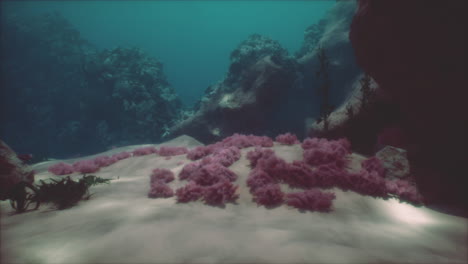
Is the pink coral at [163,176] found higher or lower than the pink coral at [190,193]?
higher

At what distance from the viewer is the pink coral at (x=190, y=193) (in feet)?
12.6

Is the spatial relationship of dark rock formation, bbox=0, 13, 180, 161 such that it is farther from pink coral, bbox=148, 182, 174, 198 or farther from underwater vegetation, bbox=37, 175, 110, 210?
pink coral, bbox=148, 182, 174, 198

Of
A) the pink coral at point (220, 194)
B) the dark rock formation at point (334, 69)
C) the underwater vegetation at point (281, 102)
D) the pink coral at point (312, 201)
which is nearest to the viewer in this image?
the pink coral at point (312, 201)

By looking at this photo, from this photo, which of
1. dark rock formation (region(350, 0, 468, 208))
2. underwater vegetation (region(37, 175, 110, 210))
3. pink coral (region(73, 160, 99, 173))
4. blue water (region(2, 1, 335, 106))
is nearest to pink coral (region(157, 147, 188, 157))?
pink coral (region(73, 160, 99, 173))

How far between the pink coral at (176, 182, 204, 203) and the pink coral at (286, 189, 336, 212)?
4.91 ft

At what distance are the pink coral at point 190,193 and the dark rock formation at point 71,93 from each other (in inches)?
647

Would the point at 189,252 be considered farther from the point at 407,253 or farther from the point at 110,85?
the point at 110,85

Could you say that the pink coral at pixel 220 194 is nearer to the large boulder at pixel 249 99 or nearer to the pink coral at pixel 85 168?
the pink coral at pixel 85 168

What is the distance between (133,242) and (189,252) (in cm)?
63

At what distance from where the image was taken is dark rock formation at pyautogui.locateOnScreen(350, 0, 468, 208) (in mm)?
3217

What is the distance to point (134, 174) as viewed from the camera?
240 inches

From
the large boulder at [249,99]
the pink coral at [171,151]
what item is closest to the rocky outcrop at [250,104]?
the large boulder at [249,99]

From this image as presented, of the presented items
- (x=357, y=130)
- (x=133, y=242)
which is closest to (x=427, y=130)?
(x=357, y=130)

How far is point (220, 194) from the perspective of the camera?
3.79 metres
